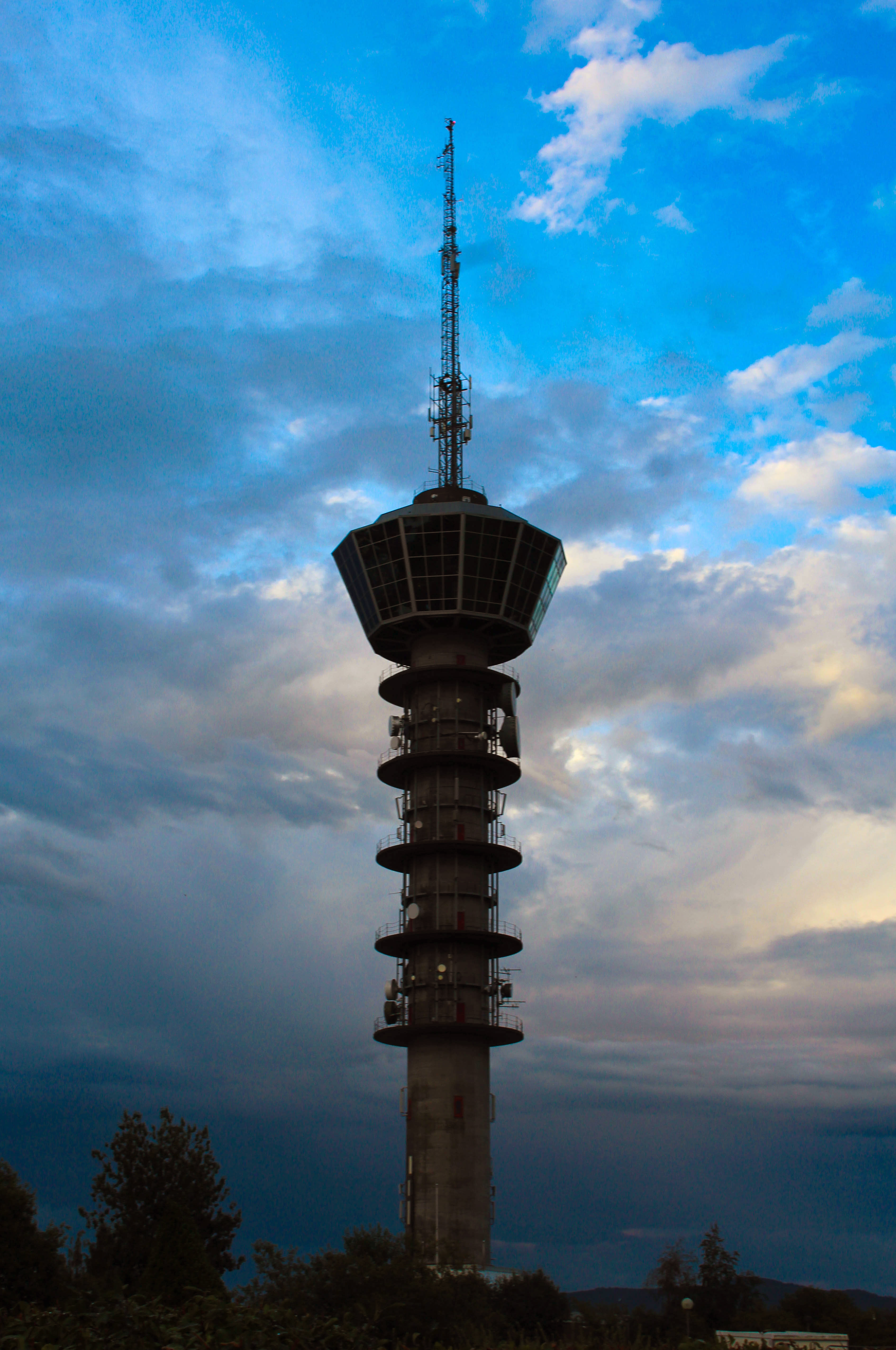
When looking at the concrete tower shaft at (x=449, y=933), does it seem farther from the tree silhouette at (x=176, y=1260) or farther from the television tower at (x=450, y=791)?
the tree silhouette at (x=176, y=1260)

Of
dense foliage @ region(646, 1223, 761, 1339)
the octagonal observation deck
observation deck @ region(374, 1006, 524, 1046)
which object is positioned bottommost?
dense foliage @ region(646, 1223, 761, 1339)

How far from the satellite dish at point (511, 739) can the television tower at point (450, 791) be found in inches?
4.4

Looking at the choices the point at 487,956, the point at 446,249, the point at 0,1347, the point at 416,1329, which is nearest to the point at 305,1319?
the point at 0,1347

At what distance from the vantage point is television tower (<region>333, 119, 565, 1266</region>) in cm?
7412

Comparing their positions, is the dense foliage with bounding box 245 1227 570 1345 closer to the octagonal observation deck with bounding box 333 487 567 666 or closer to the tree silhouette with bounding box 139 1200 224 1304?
the tree silhouette with bounding box 139 1200 224 1304

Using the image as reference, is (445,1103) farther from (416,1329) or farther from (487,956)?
(416,1329)

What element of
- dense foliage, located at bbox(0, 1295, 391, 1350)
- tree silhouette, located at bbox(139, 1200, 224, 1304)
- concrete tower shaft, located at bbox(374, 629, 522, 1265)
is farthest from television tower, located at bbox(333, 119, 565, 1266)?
dense foliage, located at bbox(0, 1295, 391, 1350)

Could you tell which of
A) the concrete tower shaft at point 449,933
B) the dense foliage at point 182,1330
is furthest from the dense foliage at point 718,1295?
the dense foliage at point 182,1330

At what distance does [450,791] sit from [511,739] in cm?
531

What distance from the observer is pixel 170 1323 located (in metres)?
13.0

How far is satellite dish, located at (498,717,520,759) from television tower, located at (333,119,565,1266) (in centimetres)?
11

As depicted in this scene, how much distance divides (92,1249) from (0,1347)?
200 ft

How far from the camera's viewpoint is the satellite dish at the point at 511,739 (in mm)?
80875

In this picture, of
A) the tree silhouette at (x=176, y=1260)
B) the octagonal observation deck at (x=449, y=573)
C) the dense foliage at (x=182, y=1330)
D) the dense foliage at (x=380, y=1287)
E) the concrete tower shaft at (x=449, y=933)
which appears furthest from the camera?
the octagonal observation deck at (x=449, y=573)
